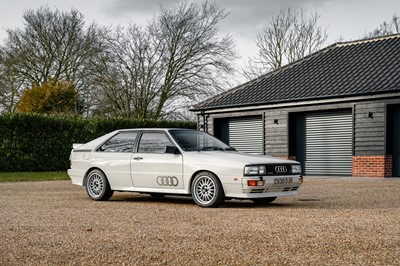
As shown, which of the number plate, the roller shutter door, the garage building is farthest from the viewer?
the roller shutter door

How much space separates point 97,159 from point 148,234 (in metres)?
4.98

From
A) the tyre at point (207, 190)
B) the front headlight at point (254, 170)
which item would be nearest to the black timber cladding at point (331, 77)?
the front headlight at point (254, 170)

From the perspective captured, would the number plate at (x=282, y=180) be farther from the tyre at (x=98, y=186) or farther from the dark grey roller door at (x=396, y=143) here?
the dark grey roller door at (x=396, y=143)

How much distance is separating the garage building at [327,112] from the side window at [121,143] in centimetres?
1077

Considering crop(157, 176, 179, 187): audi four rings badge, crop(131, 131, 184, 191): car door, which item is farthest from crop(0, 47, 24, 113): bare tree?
crop(157, 176, 179, 187): audi four rings badge

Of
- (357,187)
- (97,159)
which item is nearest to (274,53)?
(357,187)

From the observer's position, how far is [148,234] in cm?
696

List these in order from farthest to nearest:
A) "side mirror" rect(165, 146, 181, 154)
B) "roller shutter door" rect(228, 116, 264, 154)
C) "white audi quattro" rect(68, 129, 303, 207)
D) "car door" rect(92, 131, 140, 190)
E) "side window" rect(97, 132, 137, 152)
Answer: "roller shutter door" rect(228, 116, 264, 154) < "side window" rect(97, 132, 137, 152) < "car door" rect(92, 131, 140, 190) < "side mirror" rect(165, 146, 181, 154) < "white audi quattro" rect(68, 129, 303, 207)

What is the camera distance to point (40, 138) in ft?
83.8

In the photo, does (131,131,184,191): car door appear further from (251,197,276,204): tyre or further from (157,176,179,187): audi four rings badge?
(251,197,276,204): tyre

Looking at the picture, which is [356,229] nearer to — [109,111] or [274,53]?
[109,111]

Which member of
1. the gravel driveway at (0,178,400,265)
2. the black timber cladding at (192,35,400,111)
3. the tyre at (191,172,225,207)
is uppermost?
the black timber cladding at (192,35,400,111)

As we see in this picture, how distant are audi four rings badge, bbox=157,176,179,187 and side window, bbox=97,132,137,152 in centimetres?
103

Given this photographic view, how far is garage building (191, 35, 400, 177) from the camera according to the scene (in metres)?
19.7
